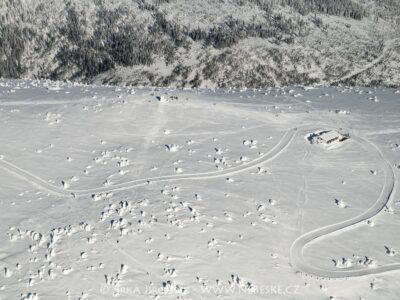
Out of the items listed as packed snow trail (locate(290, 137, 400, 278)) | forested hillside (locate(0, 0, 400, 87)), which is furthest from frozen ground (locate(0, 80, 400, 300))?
forested hillside (locate(0, 0, 400, 87))

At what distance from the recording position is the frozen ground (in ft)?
78.2

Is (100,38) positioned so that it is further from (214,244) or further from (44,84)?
(214,244)

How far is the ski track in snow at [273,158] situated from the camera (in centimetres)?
2467

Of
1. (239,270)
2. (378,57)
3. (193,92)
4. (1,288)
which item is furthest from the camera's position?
(378,57)

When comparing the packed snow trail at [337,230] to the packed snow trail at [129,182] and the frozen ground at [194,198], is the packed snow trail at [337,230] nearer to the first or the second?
the frozen ground at [194,198]

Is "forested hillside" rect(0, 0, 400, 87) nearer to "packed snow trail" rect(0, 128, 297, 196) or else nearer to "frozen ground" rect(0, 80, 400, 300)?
"frozen ground" rect(0, 80, 400, 300)

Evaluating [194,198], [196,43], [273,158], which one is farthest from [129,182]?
[196,43]

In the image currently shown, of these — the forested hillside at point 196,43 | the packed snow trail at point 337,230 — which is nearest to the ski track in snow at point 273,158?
the packed snow trail at point 337,230

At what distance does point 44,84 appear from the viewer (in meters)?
52.4

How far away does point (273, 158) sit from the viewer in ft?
115

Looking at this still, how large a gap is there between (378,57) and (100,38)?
295 feet

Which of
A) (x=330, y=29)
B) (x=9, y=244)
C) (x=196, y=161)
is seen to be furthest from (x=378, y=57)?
(x=9, y=244)

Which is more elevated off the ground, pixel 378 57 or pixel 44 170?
pixel 44 170

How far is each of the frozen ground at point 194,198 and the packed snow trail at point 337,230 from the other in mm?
98
